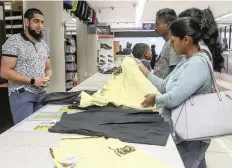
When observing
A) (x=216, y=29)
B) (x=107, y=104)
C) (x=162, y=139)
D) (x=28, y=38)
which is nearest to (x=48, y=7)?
(x=28, y=38)

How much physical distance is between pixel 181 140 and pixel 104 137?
0.45 meters

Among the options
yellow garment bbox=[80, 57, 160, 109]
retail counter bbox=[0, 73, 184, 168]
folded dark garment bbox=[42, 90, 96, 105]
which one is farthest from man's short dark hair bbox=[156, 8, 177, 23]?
retail counter bbox=[0, 73, 184, 168]

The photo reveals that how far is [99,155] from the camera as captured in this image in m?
1.29

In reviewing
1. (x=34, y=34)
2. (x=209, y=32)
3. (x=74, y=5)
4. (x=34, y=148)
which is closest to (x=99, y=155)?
(x=34, y=148)

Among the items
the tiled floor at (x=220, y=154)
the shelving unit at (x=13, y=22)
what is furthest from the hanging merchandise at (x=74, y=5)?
the tiled floor at (x=220, y=154)

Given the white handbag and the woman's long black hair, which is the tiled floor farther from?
the white handbag

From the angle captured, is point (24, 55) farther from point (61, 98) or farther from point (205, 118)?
point (205, 118)

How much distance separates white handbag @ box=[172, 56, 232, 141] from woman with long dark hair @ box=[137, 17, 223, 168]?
0.06 m

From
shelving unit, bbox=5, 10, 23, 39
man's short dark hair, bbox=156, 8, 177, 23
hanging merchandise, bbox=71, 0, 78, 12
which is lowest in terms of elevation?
man's short dark hair, bbox=156, 8, 177, 23

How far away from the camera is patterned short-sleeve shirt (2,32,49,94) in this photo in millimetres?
2775

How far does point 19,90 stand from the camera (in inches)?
111

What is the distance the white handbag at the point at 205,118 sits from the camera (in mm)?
1633

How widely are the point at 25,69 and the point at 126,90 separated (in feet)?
3.45

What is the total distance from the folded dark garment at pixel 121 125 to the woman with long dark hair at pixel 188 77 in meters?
0.11
